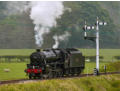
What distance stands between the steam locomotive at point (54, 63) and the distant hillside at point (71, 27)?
116 ft

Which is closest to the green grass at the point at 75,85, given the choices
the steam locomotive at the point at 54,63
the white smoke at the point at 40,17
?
the steam locomotive at the point at 54,63

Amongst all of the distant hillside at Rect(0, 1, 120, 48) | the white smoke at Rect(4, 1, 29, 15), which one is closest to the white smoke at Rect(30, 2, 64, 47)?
the distant hillside at Rect(0, 1, 120, 48)

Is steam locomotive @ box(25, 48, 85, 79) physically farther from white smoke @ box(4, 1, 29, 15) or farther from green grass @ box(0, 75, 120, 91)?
white smoke @ box(4, 1, 29, 15)

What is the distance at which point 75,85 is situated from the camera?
1116 inches

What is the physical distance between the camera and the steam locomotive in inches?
1188

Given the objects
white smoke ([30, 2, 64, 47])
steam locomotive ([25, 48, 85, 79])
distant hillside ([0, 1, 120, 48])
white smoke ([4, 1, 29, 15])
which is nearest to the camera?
steam locomotive ([25, 48, 85, 79])

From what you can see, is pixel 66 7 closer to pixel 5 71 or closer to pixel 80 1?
pixel 80 1

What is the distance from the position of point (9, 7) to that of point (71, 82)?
67.1 m

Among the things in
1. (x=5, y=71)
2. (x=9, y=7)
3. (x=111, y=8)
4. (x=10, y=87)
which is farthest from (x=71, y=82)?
(x=111, y=8)

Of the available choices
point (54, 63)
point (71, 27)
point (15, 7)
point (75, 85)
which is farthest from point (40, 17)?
point (15, 7)

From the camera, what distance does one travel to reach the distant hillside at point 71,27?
76812 millimetres

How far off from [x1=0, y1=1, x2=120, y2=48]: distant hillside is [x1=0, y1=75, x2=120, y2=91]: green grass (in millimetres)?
38110

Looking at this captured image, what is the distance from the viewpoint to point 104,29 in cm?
8606

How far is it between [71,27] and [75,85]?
1998 inches
